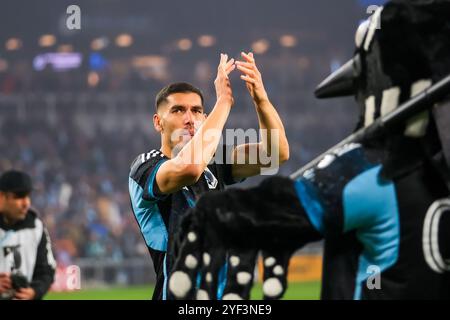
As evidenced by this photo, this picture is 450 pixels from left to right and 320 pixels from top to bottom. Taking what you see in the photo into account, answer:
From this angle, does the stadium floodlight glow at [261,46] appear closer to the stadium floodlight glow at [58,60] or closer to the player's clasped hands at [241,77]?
the stadium floodlight glow at [58,60]

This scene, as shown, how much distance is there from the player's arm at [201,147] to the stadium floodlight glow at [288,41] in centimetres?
2162

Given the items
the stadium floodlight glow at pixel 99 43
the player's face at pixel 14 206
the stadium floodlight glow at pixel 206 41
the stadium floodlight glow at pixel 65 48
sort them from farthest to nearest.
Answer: the stadium floodlight glow at pixel 206 41 → the stadium floodlight glow at pixel 99 43 → the stadium floodlight glow at pixel 65 48 → the player's face at pixel 14 206

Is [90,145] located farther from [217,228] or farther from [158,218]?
[217,228]

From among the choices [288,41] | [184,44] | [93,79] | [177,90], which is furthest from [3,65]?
[177,90]

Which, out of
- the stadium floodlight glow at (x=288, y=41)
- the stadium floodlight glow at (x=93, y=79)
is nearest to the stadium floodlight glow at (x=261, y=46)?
the stadium floodlight glow at (x=288, y=41)

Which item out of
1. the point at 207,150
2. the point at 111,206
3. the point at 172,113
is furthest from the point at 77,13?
the point at 111,206

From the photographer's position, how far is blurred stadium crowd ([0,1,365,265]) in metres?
21.5

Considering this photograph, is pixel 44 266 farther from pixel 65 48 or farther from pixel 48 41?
pixel 48 41

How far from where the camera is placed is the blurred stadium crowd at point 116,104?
21.5 meters

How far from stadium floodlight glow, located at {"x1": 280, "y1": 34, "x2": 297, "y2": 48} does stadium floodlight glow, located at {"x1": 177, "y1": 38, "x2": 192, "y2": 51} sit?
2837 millimetres

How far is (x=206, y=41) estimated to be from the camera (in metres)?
26.9

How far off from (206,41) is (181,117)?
22.3 metres

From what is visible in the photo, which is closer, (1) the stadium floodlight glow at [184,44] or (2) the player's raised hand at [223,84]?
(2) the player's raised hand at [223,84]
